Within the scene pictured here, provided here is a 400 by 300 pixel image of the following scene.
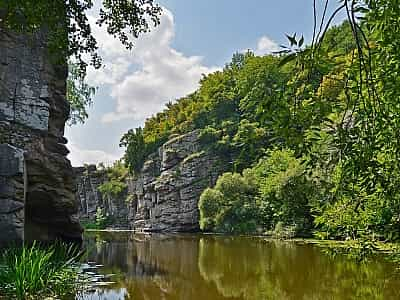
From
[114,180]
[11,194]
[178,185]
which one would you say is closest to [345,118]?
[11,194]

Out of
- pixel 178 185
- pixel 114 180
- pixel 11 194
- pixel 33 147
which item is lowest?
pixel 11 194

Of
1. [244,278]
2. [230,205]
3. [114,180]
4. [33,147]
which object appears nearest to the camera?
[244,278]

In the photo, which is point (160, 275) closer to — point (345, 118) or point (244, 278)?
point (244, 278)

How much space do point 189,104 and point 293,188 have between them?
79.5 feet

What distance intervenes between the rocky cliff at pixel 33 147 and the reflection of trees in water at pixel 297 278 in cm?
443

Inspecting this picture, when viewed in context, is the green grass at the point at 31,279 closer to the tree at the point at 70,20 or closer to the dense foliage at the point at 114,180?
the tree at the point at 70,20

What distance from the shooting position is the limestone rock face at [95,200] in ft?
158

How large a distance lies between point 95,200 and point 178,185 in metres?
14.7

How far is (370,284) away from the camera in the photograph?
937 cm

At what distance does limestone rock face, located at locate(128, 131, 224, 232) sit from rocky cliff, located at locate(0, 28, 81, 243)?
2212 cm

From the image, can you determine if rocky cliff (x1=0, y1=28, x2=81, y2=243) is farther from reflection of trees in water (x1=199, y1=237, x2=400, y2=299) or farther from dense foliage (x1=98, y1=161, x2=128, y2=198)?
dense foliage (x1=98, y1=161, x2=128, y2=198)

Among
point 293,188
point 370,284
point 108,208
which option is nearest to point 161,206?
point 108,208

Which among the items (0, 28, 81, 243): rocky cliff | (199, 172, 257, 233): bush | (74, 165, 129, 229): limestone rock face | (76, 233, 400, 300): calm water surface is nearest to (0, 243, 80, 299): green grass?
(76, 233, 400, 300): calm water surface

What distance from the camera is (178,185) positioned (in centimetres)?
3781
